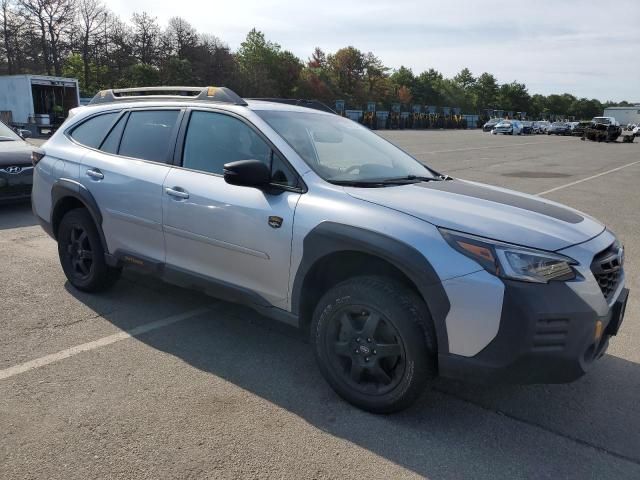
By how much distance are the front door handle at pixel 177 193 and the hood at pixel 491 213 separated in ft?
3.99

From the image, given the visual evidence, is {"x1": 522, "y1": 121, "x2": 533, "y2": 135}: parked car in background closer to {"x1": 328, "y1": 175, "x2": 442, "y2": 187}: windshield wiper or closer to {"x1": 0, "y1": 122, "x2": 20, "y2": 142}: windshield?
{"x1": 0, "y1": 122, "x2": 20, "y2": 142}: windshield

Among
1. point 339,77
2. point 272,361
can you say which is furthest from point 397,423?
point 339,77

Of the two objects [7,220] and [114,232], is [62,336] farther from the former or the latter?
[7,220]

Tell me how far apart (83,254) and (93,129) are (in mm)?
1116

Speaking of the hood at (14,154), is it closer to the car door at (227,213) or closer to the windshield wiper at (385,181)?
the car door at (227,213)

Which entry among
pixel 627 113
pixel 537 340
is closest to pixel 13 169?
pixel 537 340

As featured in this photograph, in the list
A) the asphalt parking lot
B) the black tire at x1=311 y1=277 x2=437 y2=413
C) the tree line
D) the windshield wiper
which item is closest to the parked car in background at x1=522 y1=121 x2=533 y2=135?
the tree line

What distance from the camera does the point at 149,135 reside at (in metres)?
4.30

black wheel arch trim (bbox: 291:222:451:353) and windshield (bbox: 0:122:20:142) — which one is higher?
black wheel arch trim (bbox: 291:222:451:353)

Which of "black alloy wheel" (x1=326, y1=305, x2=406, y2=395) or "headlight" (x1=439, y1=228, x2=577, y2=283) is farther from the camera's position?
"black alloy wheel" (x1=326, y1=305, x2=406, y2=395)

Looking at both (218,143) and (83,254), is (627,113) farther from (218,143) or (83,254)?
(83,254)

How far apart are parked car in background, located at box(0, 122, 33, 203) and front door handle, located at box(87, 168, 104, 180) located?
4712mm

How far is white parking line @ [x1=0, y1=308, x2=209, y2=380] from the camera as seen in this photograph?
11.4 feet

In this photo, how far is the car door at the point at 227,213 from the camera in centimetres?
332
